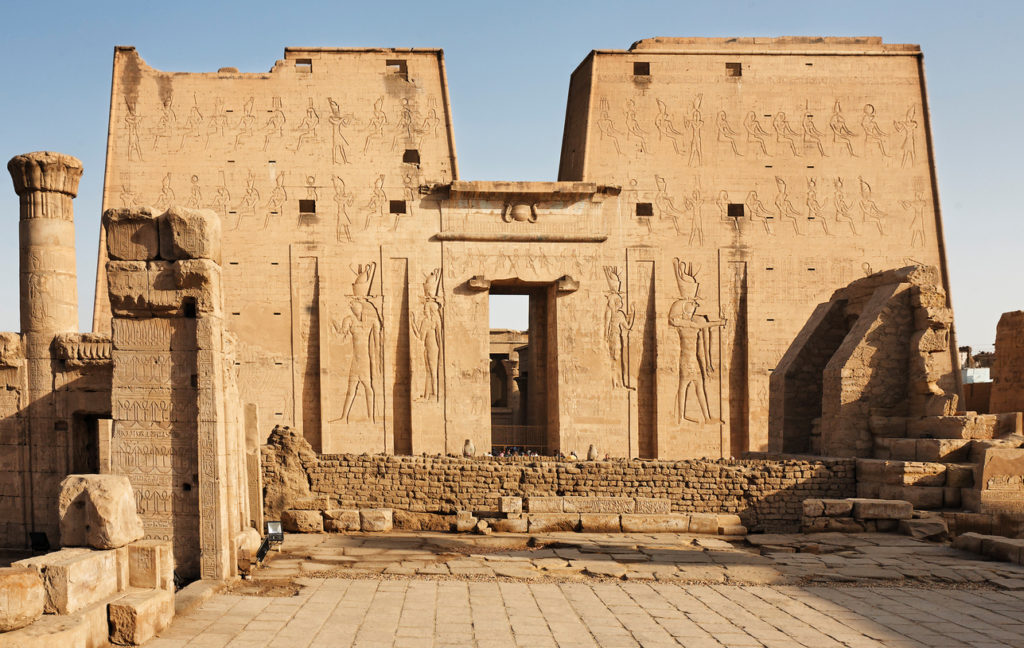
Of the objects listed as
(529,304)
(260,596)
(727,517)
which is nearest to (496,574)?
(260,596)

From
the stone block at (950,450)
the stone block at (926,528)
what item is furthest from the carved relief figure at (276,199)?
the stone block at (926,528)

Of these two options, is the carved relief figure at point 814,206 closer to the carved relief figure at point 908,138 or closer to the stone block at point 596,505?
the carved relief figure at point 908,138

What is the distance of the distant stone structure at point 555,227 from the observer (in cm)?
1948

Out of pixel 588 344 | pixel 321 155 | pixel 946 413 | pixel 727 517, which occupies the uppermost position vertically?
pixel 321 155

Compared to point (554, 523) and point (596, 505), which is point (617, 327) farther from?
point (554, 523)

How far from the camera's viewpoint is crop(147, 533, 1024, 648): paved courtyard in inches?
244

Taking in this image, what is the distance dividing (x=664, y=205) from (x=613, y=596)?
46.1 ft

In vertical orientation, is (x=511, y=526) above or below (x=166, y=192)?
below

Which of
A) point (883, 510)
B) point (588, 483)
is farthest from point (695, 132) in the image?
point (883, 510)

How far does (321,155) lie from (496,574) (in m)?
13.7

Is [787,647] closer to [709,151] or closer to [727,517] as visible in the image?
[727,517]

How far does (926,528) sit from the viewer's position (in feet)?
35.7

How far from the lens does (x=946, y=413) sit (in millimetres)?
13203

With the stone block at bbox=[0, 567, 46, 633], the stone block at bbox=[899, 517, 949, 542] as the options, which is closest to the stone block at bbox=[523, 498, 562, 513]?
the stone block at bbox=[899, 517, 949, 542]
